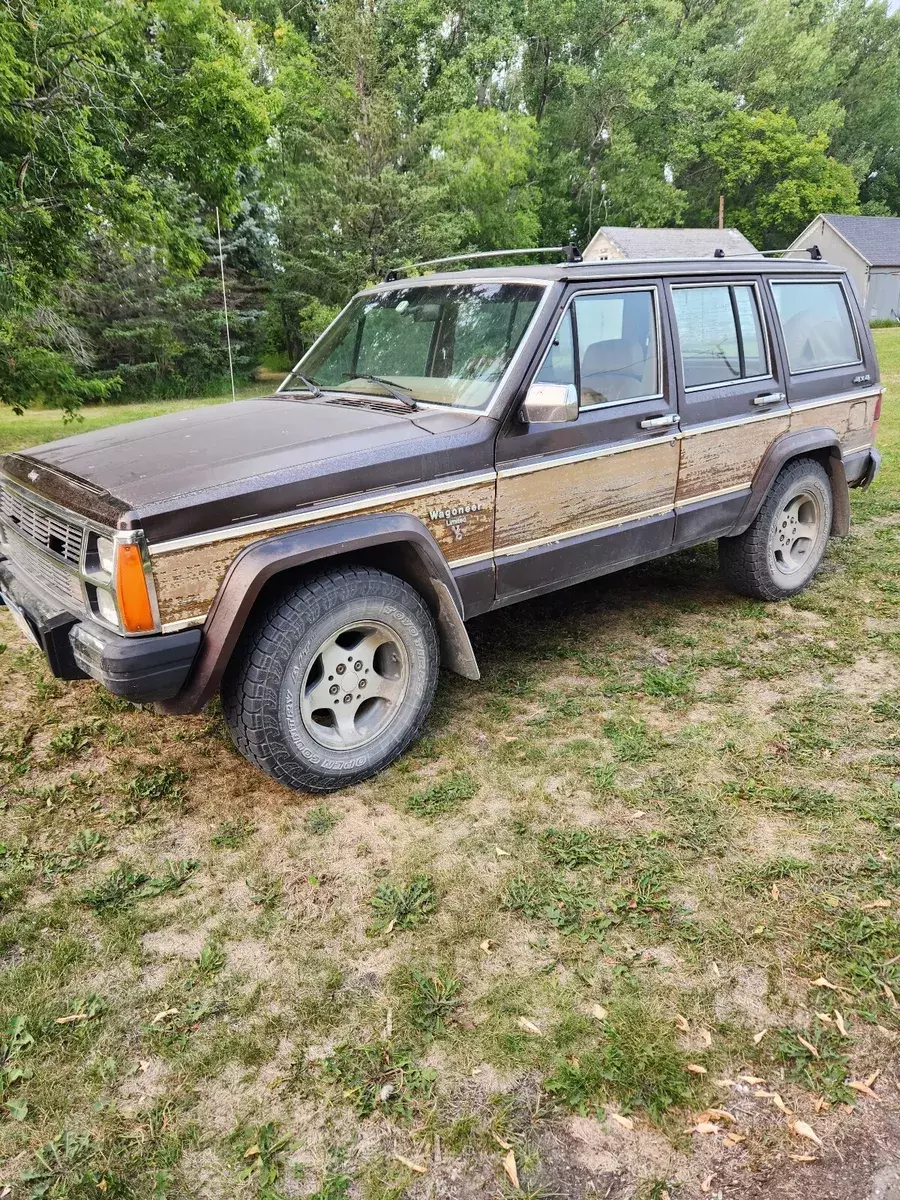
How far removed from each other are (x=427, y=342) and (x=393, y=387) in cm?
32

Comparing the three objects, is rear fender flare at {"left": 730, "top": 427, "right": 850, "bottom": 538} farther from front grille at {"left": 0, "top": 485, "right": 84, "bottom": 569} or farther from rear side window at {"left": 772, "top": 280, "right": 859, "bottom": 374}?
front grille at {"left": 0, "top": 485, "right": 84, "bottom": 569}

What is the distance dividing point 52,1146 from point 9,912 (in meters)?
0.96

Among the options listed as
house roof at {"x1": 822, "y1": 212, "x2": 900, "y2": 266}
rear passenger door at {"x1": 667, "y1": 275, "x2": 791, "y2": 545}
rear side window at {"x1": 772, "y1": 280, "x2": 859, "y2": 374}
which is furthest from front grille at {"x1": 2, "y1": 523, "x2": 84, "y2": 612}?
house roof at {"x1": 822, "y1": 212, "x2": 900, "y2": 266}

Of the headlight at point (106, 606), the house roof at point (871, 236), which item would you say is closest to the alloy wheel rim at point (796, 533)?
the headlight at point (106, 606)

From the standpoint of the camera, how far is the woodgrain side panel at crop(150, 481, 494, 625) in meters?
2.70

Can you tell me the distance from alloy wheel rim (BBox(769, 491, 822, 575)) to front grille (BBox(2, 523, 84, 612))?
4044mm

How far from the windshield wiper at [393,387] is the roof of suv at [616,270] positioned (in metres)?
0.60

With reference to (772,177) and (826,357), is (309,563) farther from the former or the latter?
(772,177)

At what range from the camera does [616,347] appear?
3904 millimetres

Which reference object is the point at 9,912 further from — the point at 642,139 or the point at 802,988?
the point at 642,139

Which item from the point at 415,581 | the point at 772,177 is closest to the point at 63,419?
the point at 415,581

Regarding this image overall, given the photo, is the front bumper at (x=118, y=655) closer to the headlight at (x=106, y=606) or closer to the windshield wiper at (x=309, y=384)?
the headlight at (x=106, y=606)

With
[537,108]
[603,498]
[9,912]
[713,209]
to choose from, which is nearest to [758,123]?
[713,209]

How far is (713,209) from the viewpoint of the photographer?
48.7 m
